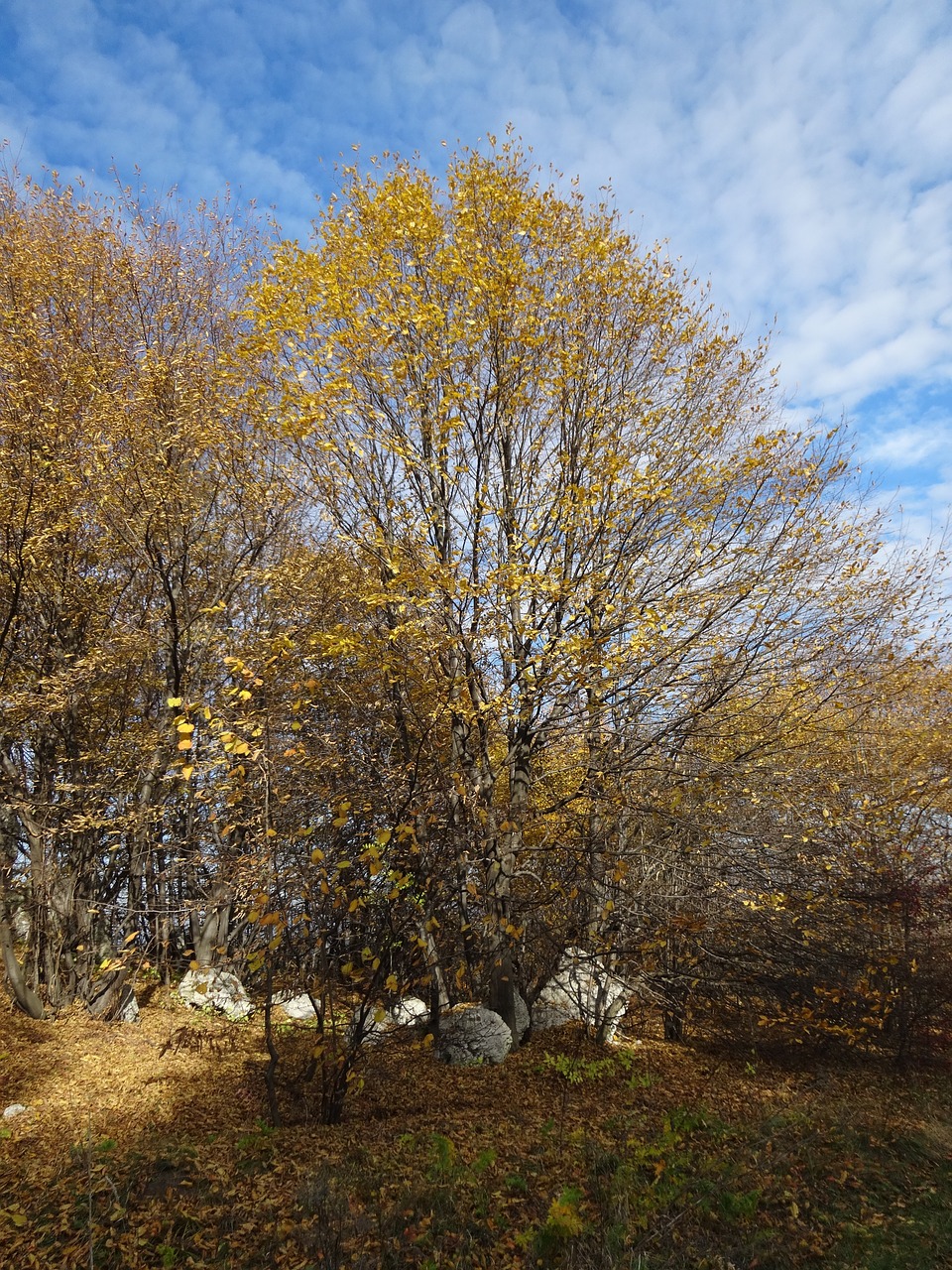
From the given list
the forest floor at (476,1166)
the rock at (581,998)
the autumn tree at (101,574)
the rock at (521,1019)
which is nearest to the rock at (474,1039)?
the forest floor at (476,1166)

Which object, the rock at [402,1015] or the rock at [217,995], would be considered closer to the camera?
the rock at [402,1015]

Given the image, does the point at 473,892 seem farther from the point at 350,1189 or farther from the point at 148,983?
the point at 148,983

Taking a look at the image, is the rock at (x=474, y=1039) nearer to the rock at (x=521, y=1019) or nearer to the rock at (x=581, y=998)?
the rock at (x=521, y=1019)

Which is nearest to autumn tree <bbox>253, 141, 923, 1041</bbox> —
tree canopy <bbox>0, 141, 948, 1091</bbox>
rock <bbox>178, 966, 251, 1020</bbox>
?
tree canopy <bbox>0, 141, 948, 1091</bbox>

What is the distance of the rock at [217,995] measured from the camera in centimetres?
1218

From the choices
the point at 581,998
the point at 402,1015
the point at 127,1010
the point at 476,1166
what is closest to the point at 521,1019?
the point at 581,998

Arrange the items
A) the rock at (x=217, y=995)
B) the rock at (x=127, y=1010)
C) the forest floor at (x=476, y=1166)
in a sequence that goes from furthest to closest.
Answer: the rock at (x=217, y=995) < the rock at (x=127, y=1010) < the forest floor at (x=476, y=1166)

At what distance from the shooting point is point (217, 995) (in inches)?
483

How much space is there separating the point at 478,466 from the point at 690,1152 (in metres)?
7.77

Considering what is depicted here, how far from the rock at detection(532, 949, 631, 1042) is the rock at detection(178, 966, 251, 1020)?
5289 millimetres

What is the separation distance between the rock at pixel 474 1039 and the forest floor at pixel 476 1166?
0.22 metres

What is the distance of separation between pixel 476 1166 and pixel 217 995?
28.0ft

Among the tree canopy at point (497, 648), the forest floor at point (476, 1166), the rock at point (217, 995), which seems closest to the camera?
the forest floor at point (476, 1166)

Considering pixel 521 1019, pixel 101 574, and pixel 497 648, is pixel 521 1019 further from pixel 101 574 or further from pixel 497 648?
pixel 101 574
